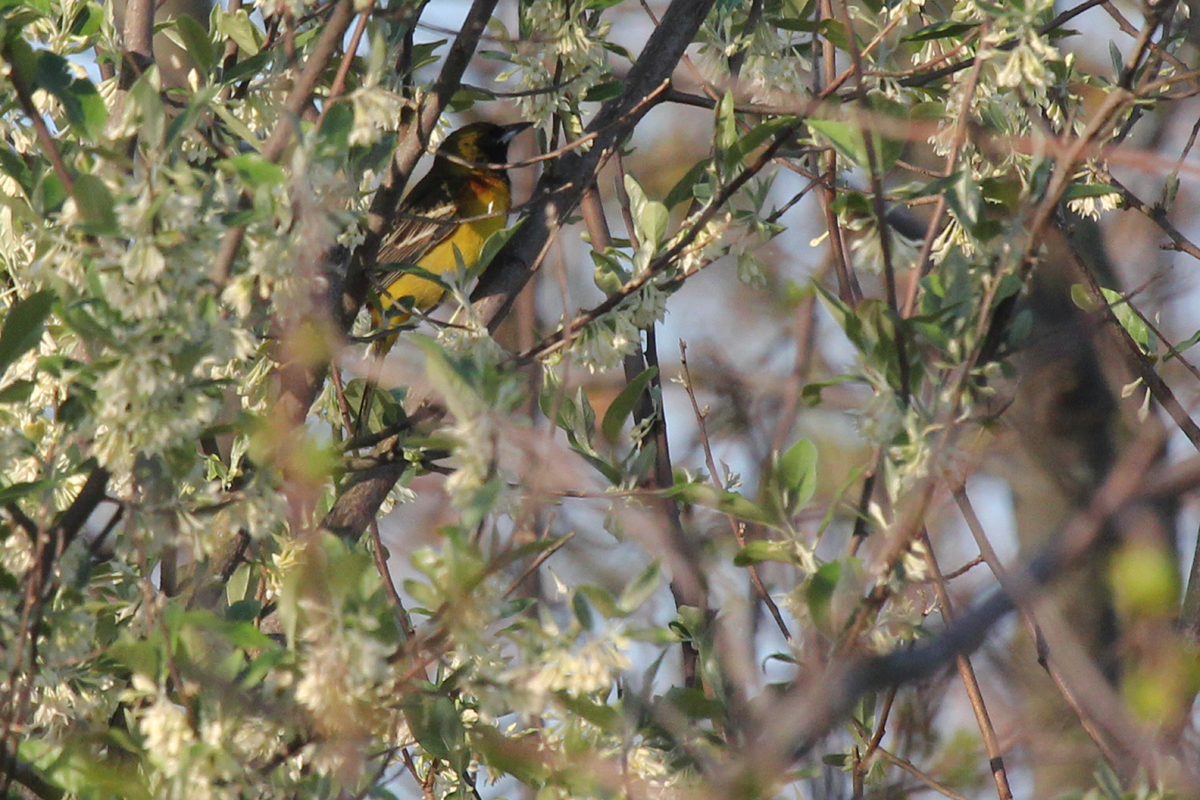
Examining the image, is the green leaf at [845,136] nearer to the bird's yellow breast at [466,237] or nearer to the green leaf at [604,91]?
the green leaf at [604,91]

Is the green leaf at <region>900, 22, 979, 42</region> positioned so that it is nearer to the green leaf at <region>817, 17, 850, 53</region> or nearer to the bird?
the green leaf at <region>817, 17, 850, 53</region>

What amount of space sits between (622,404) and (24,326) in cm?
100

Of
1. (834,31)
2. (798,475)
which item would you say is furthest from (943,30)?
(798,475)

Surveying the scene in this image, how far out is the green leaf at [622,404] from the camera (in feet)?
7.40

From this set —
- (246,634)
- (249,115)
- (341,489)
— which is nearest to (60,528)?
(246,634)

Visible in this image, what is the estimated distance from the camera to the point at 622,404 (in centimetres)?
230

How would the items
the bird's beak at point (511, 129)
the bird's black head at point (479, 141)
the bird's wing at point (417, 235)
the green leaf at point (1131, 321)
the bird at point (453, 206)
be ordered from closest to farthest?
the green leaf at point (1131, 321) < the bird's wing at point (417, 235) < the bird at point (453, 206) < the bird's beak at point (511, 129) < the bird's black head at point (479, 141)

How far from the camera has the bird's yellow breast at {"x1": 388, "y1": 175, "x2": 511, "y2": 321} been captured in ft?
15.6

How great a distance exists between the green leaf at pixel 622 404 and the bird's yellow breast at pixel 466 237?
7.26 ft

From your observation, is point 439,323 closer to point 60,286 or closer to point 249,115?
point 249,115

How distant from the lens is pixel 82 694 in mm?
2160

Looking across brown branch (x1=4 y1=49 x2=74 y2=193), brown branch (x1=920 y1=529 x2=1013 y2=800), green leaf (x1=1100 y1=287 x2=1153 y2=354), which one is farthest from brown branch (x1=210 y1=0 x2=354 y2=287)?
green leaf (x1=1100 y1=287 x2=1153 y2=354)

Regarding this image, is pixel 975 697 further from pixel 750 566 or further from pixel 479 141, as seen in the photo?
pixel 479 141

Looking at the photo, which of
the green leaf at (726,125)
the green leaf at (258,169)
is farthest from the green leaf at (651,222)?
the green leaf at (258,169)
